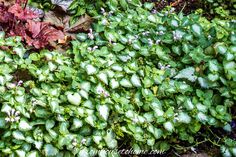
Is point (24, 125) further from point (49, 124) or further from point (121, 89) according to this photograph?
point (121, 89)

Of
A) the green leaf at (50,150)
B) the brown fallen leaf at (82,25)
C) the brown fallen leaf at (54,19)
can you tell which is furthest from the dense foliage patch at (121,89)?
the brown fallen leaf at (54,19)

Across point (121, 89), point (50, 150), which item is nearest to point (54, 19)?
point (121, 89)

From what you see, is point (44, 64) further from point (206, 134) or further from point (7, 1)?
point (206, 134)

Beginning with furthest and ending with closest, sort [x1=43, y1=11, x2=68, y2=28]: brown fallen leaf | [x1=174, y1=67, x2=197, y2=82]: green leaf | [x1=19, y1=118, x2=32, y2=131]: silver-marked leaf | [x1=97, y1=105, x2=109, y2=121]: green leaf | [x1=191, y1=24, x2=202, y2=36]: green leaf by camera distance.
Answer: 1. [x1=43, y1=11, x2=68, y2=28]: brown fallen leaf
2. [x1=191, y1=24, x2=202, y2=36]: green leaf
3. [x1=174, y1=67, x2=197, y2=82]: green leaf
4. [x1=97, y1=105, x2=109, y2=121]: green leaf
5. [x1=19, y1=118, x2=32, y2=131]: silver-marked leaf

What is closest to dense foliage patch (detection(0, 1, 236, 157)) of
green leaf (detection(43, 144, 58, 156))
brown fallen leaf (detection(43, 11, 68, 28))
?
green leaf (detection(43, 144, 58, 156))

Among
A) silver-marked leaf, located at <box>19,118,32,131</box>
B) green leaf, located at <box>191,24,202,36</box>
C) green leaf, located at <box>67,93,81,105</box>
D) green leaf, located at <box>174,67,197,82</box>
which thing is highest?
green leaf, located at <box>191,24,202,36</box>

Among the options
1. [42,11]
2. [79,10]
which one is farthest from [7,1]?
[79,10]

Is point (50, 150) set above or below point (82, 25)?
below

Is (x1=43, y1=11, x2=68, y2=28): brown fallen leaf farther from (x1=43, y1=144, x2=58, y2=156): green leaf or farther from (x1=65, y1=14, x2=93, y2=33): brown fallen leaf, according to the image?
(x1=43, y1=144, x2=58, y2=156): green leaf

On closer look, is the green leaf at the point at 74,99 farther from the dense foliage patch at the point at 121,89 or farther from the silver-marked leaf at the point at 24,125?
the silver-marked leaf at the point at 24,125
